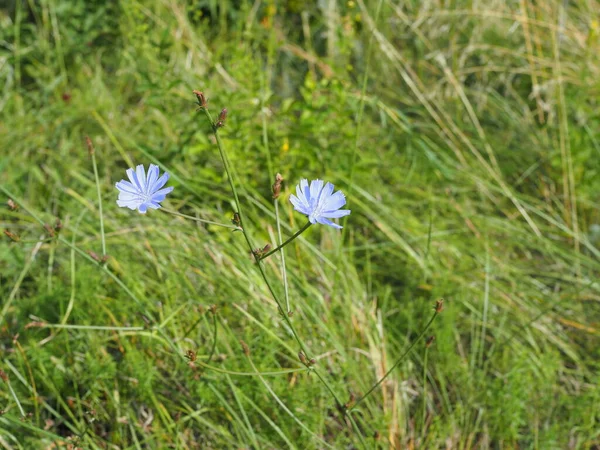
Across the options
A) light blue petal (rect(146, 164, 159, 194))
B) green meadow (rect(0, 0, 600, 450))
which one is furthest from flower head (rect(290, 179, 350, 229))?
light blue petal (rect(146, 164, 159, 194))

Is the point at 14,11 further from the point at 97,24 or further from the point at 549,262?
the point at 549,262

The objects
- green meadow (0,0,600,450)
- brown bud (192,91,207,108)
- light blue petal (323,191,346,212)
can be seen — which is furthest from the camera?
green meadow (0,0,600,450)

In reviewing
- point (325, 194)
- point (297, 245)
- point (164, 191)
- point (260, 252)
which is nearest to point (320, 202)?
point (325, 194)

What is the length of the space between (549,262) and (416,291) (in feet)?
1.57

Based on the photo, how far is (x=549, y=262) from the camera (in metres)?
2.36

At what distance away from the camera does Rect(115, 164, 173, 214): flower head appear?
1068mm

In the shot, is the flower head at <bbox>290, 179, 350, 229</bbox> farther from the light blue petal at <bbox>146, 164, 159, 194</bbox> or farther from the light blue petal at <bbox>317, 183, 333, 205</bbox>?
the light blue petal at <bbox>146, 164, 159, 194</bbox>

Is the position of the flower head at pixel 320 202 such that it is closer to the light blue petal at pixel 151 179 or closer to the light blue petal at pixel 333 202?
the light blue petal at pixel 333 202

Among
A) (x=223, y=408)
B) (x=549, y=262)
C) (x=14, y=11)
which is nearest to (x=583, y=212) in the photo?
(x=549, y=262)

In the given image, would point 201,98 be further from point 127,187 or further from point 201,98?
point 127,187

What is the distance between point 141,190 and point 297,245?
88cm

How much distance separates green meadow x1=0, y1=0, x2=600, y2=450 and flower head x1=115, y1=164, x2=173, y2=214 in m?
0.07

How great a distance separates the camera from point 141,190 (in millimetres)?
1125

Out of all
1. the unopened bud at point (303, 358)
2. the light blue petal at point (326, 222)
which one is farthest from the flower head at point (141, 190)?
the unopened bud at point (303, 358)
